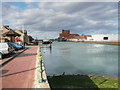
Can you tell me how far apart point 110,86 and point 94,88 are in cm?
165

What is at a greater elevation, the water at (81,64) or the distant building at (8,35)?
the distant building at (8,35)

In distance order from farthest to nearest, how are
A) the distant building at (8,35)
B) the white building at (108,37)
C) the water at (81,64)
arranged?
the white building at (108,37), the distant building at (8,35), the water at (81,64)

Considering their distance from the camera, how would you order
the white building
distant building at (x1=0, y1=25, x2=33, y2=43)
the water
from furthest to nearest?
the white building, distant building at (x1=0, y1=25, x2=33, y2=43), the water

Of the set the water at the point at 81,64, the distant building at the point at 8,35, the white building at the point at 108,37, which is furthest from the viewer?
the white building at the point at 108,37

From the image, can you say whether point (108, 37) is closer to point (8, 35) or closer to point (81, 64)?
point (81, 64)

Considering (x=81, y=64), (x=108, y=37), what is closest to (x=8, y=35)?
(x=81, y=64)

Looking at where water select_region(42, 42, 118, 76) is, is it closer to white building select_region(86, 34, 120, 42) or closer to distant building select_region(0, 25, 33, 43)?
distant building select_region(0, 25, 33, 43)

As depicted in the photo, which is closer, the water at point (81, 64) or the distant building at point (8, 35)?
the water at point (81, 64)

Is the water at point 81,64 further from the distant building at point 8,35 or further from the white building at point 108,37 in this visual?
the white building at point 108,37

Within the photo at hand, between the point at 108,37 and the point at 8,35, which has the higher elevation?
the point at 108,37

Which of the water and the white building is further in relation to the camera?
the white building

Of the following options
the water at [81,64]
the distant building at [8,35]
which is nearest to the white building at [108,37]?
the water at [81,64]

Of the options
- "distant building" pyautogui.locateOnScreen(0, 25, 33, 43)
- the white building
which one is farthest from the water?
the white building

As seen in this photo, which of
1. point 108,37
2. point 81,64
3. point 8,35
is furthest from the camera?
point 108,37
